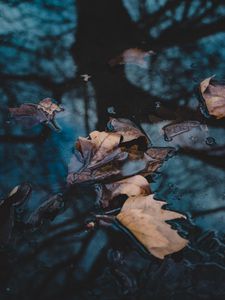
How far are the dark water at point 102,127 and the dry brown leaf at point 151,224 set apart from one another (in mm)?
32

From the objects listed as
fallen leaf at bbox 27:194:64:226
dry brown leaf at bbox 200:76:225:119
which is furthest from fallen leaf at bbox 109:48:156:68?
fallen leaf at bbox 27:194:64:226

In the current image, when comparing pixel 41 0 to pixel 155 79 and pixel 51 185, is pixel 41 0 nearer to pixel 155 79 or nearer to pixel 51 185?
pixel 155 79

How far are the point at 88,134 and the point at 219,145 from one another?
0.49 meters

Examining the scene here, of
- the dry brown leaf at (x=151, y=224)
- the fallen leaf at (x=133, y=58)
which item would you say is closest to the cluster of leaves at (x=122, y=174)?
the dry brown leaf at (x=151, y=224)

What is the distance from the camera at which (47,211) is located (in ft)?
4.31

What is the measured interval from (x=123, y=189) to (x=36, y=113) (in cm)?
54

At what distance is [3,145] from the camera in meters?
1.55

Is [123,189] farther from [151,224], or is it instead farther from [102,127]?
[102,127]

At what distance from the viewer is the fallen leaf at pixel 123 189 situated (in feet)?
4.40

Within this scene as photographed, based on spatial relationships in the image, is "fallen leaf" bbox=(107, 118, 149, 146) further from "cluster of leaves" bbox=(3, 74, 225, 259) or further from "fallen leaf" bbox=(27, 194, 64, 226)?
"fallen leaf" bbox=(27, 194, 64, 226)

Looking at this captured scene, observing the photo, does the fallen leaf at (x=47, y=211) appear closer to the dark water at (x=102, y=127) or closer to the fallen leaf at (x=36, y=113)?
the dark water at (x=102, y=127)

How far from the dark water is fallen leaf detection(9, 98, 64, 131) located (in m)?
0.03

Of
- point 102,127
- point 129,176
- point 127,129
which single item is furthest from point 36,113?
point 129,176

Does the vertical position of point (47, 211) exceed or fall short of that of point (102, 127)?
it falls short
